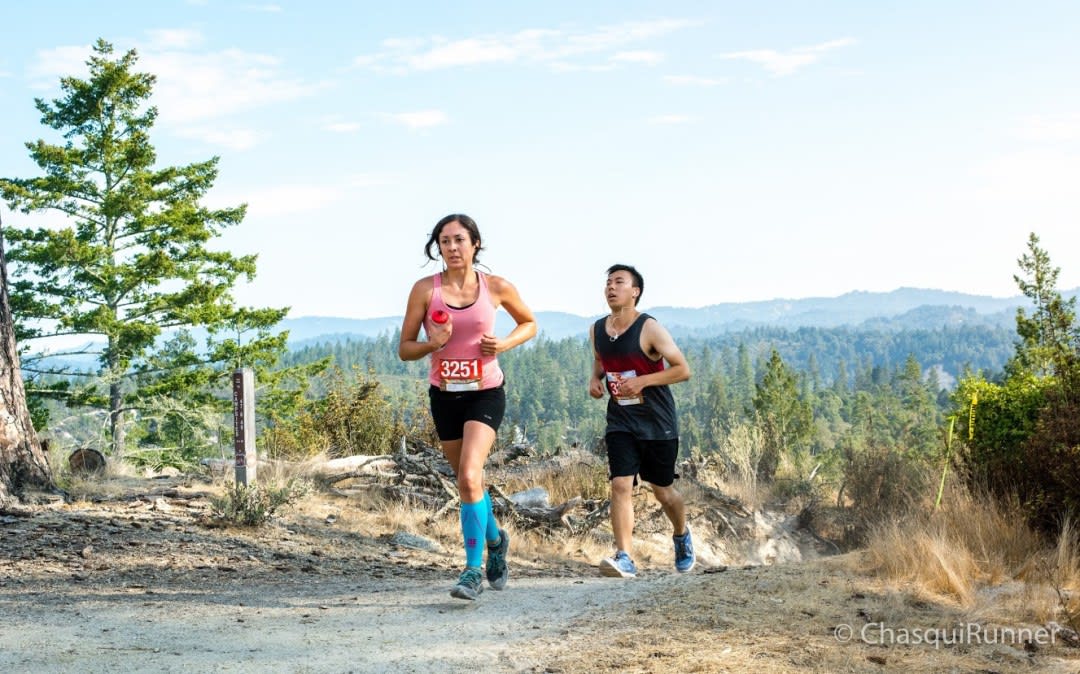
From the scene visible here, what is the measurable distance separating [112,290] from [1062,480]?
29.9 m

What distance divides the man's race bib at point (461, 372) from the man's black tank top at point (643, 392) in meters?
1.57

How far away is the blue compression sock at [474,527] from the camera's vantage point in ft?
20.2

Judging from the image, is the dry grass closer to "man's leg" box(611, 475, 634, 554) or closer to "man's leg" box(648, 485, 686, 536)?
"man's leg" box(648, 485, 686, 536)

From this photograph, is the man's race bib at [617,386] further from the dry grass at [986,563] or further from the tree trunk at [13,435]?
the tree trunk at [13,435]

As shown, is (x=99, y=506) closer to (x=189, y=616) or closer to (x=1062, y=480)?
(x=189, y=616)

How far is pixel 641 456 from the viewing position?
745cm

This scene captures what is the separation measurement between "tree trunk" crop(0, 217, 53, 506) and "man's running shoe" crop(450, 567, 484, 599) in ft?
16.6

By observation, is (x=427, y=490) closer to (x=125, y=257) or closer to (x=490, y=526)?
(x=490, y=526)

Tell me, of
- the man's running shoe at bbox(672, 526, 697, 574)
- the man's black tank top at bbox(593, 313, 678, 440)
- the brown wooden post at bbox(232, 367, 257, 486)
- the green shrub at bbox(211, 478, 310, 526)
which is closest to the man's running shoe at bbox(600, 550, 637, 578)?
the man's running shoe at bbox(672, 526, 697, 574)

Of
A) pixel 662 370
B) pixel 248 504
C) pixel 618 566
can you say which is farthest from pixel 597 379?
pixel 248 504

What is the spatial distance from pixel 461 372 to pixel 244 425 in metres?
5.08

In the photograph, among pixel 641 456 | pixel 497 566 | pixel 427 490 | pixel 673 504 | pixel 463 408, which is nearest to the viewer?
pixel 463 408

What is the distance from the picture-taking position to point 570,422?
179750 mm

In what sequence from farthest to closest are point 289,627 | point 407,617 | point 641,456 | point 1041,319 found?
point 1041,319 → point 641,456 → point 407,617 → point 289,627
